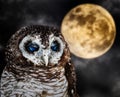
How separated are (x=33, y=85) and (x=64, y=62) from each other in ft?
0.89

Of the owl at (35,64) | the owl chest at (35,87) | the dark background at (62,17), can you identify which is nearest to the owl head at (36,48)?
the owl at (35,64)

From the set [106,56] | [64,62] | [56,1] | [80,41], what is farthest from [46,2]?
[64,62]

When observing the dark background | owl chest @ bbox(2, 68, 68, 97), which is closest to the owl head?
owl chest @ bbox(2, 68, 68, 97)

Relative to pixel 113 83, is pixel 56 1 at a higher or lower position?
higher

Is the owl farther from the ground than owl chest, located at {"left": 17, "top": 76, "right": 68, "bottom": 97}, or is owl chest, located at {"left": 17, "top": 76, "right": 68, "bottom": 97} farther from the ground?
the owl

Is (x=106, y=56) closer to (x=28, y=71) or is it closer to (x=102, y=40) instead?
(x=102, y=40)

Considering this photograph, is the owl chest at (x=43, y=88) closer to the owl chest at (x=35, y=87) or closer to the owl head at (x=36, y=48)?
the owl chest at (x=35, y=87)

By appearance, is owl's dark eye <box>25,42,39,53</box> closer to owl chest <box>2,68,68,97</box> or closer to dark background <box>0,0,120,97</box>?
owl chest <box>2,68,68,97</box>

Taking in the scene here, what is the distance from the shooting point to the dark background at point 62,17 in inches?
170

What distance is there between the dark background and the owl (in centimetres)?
80

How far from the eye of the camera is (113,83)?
4.59 meters

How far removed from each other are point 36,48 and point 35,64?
123mm

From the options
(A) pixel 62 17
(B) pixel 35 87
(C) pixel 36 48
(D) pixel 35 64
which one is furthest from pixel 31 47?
(A) pixel 62 17

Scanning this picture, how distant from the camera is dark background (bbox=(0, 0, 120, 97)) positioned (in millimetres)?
4312
